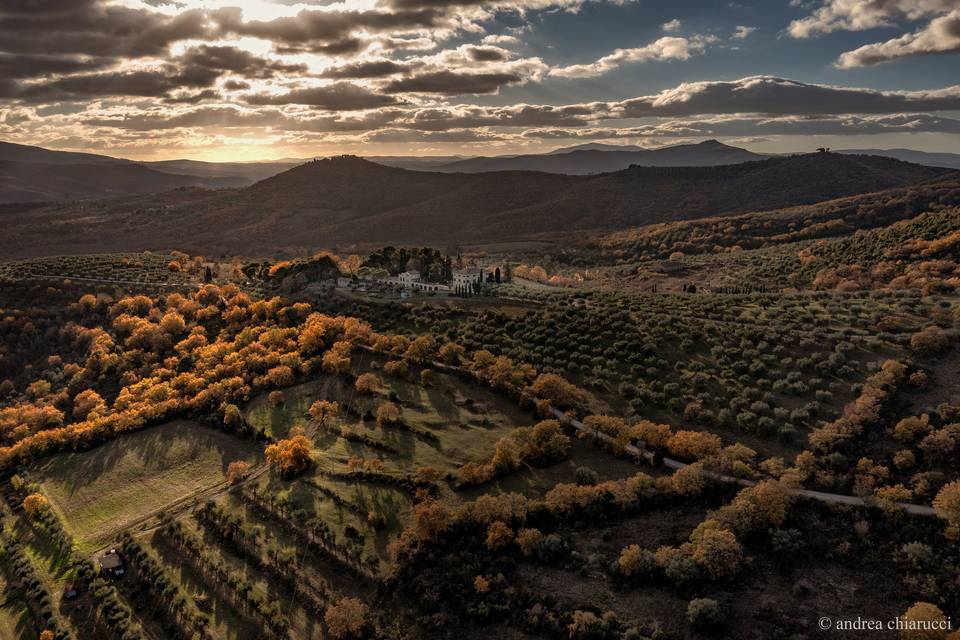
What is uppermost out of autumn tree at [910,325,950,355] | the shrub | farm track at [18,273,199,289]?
autumn tree at [910,325,950,355]

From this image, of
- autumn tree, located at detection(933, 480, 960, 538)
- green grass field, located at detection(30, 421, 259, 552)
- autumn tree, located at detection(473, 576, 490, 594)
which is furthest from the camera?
green grass field, located at detection(30, 421, 259, 552)

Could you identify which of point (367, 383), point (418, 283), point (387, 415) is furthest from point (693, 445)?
point (418, 283)

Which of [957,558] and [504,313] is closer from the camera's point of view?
[957,558]

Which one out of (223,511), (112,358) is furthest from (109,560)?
(112,358)

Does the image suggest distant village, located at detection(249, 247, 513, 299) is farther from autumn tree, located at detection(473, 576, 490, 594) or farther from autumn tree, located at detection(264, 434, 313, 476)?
autumn tree, located at detection(473, 576, 490, 594)

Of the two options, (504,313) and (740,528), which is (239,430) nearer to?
(504,313)

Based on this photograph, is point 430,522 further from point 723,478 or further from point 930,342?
point 930,342

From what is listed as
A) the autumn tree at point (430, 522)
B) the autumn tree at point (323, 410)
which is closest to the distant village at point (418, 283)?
the autumn tree at point (323, 410)

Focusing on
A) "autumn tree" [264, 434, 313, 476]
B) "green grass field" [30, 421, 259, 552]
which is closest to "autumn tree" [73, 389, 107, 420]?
"green grass field" [30, 421, 259, 552]

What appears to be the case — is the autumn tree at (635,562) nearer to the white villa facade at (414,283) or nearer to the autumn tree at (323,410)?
the autumn tree at (323,410)
